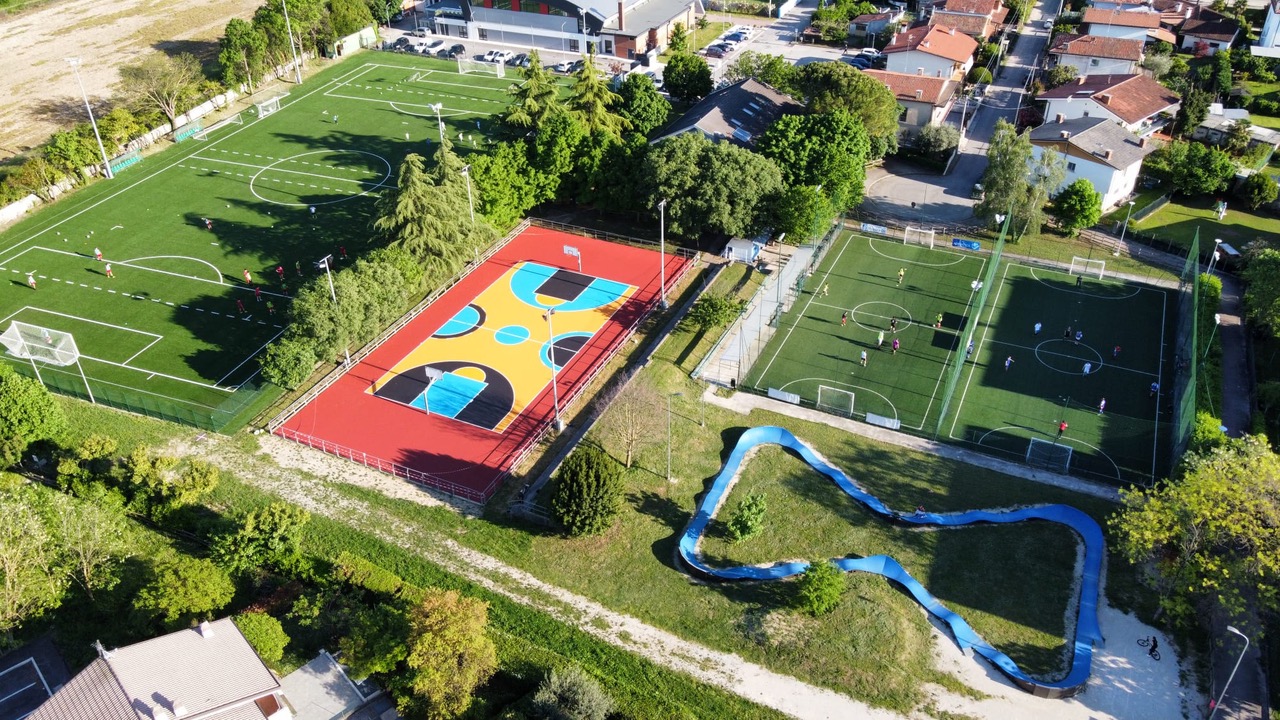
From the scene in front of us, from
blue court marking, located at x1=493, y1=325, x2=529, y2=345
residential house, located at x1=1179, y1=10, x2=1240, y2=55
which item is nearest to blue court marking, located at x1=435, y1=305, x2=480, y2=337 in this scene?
blue court marking, located at x1=493, y1=325, x2=529, y2=345

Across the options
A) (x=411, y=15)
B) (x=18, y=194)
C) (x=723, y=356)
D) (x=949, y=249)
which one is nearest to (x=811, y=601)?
(x=723, y=356)

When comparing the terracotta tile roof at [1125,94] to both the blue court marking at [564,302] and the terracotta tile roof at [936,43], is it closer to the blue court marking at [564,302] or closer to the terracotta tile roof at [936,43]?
the terracotta tile roof at [936,43]

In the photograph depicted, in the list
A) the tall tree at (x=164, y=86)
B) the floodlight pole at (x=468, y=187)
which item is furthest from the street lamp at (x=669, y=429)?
the tall tree at (x=164, y=86)

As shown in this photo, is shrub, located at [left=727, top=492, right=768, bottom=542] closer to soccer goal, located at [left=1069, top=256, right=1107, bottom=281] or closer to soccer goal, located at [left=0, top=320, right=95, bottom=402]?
soccer goal, located at [left=1069, top=256, right=1107, bottom=281]

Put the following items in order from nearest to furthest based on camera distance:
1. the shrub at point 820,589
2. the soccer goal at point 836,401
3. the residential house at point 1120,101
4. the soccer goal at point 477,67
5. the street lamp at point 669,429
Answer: the shrub at point 820,589 < the street lamp at point 669,429 < the soccer goal at point 836,401 < the residential house at point 1120,101 < the soccer goal at point 477,67

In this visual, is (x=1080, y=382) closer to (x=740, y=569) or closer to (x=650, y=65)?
(x=740, y=569)

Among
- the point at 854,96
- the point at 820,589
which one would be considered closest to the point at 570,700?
the point at 820,589
